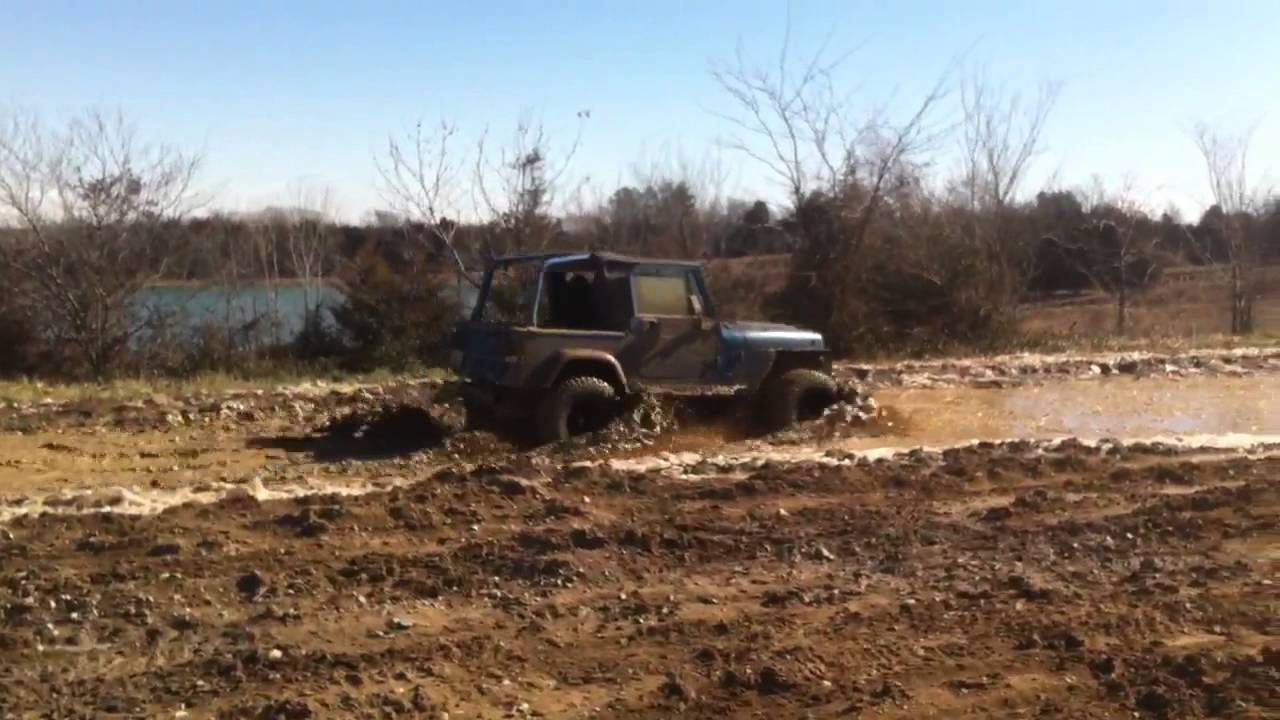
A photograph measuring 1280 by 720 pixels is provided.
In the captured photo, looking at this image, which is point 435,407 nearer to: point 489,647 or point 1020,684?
point 489,647

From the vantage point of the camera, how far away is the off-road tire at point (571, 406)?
416 inches

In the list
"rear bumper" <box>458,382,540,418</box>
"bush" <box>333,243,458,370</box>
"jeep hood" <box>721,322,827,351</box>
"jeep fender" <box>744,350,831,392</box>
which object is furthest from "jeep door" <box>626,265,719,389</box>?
"bush" <box>333,243,458,370</box>

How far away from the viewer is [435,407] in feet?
37.4

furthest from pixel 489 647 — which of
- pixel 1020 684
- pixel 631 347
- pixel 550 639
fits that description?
pixel 631 347

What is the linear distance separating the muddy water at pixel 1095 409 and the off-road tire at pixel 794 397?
793mm

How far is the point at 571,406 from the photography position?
10.6 metres

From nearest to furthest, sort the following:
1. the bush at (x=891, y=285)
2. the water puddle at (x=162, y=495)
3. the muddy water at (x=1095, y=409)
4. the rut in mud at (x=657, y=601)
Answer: the rut in mud at (x=657, y=601) < the water puddle at (x=162, y=495) < the muddy water at (x=1095, y=409) < the bush at (x=891, y=285)

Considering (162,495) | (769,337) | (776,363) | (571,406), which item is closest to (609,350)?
(571,406)

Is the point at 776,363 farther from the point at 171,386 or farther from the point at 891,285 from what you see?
the point at 891,285

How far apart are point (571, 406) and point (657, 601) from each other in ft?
15.0

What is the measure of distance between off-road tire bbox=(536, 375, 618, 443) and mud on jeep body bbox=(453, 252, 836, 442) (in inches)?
0.4

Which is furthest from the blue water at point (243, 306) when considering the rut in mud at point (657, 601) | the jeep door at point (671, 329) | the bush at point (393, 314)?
the rut in mud at point (657, 601)

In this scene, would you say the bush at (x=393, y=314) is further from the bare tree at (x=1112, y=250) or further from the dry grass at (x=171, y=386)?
the bare tree at (x=1112, y=250)

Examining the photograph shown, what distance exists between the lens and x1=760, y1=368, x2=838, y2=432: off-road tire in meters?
11.7
